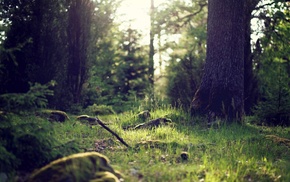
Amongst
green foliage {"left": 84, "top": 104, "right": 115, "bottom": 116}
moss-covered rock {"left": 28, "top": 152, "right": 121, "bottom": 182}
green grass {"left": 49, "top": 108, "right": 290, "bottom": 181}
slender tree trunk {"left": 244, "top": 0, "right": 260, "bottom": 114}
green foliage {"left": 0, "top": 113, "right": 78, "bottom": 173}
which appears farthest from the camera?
slender tree trunk {"left": 244, "top": 0, "right": 260, "bottom": 114}

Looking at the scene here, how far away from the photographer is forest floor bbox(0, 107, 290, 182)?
5.34 meters

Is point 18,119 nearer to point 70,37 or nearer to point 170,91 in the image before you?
point 70,37

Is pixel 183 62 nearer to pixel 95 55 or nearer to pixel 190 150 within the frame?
pixel 95 55

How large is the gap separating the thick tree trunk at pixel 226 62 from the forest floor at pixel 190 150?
645 mm

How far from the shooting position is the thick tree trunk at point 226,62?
975 centimetres

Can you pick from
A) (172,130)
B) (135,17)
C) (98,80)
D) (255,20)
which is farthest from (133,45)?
(172,130)

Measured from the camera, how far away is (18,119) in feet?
18.9

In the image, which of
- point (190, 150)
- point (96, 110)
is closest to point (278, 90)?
point (190, 150)

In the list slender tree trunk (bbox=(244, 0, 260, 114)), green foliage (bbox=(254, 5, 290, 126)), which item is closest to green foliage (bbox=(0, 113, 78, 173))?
green foliage (bbox=(254, 5, 290, 126))

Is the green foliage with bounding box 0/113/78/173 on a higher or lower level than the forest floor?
higher

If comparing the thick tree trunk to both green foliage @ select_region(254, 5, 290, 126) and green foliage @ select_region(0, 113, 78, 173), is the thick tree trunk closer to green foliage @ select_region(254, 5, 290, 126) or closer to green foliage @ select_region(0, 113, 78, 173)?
green foliage @ select_region(254, 5, 290, 126)

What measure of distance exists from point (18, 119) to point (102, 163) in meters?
1.85

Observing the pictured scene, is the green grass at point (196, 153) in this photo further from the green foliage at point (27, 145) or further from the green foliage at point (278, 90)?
the green foliage at point (278, 90)

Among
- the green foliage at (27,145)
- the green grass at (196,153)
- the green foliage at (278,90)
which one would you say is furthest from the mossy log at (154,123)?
the green foliage at (27,145)
